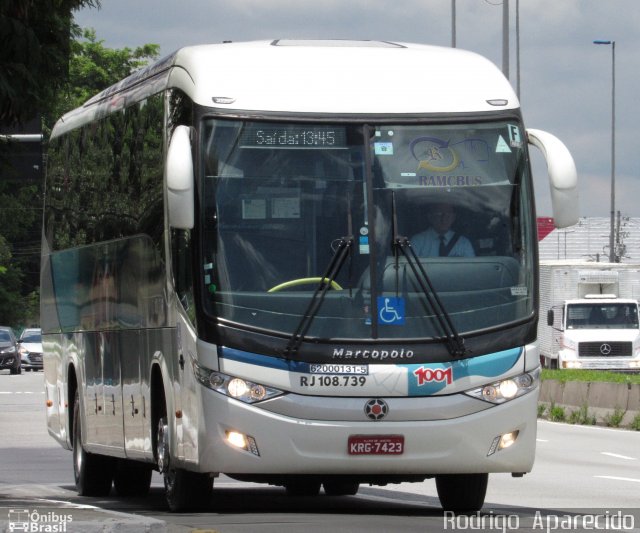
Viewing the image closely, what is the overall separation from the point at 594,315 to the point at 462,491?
33685 mm

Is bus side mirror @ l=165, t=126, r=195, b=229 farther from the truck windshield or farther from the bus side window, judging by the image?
the truck windshield

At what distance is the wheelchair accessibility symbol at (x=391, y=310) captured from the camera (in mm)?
11984

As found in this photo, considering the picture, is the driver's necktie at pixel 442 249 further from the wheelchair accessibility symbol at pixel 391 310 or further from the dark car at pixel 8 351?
the dark car at pixel 8 351

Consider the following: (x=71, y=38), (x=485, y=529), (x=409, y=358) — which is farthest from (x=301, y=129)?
(x=71, y=38)

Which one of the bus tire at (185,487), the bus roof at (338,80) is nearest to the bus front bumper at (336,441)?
the bus tire at (185,487)

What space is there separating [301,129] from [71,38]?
6722mm

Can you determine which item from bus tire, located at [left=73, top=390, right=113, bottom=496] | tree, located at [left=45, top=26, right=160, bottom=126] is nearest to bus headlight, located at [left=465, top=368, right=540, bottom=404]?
bus tire, located at [left=73, top=390, right=113, bottom=496]

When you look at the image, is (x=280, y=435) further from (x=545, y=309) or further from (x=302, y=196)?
(x=545, y=309)

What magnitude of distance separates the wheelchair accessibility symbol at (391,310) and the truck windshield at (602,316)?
3439 centimetres

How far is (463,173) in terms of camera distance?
12.4 m

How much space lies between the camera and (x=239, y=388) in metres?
11.8

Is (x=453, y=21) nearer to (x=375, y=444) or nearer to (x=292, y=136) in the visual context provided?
(x=292, y=136)

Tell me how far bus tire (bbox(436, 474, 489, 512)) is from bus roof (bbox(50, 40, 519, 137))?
2703 millimetres

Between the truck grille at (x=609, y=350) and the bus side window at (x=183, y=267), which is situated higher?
the bus side window at (x=183, y=267)
